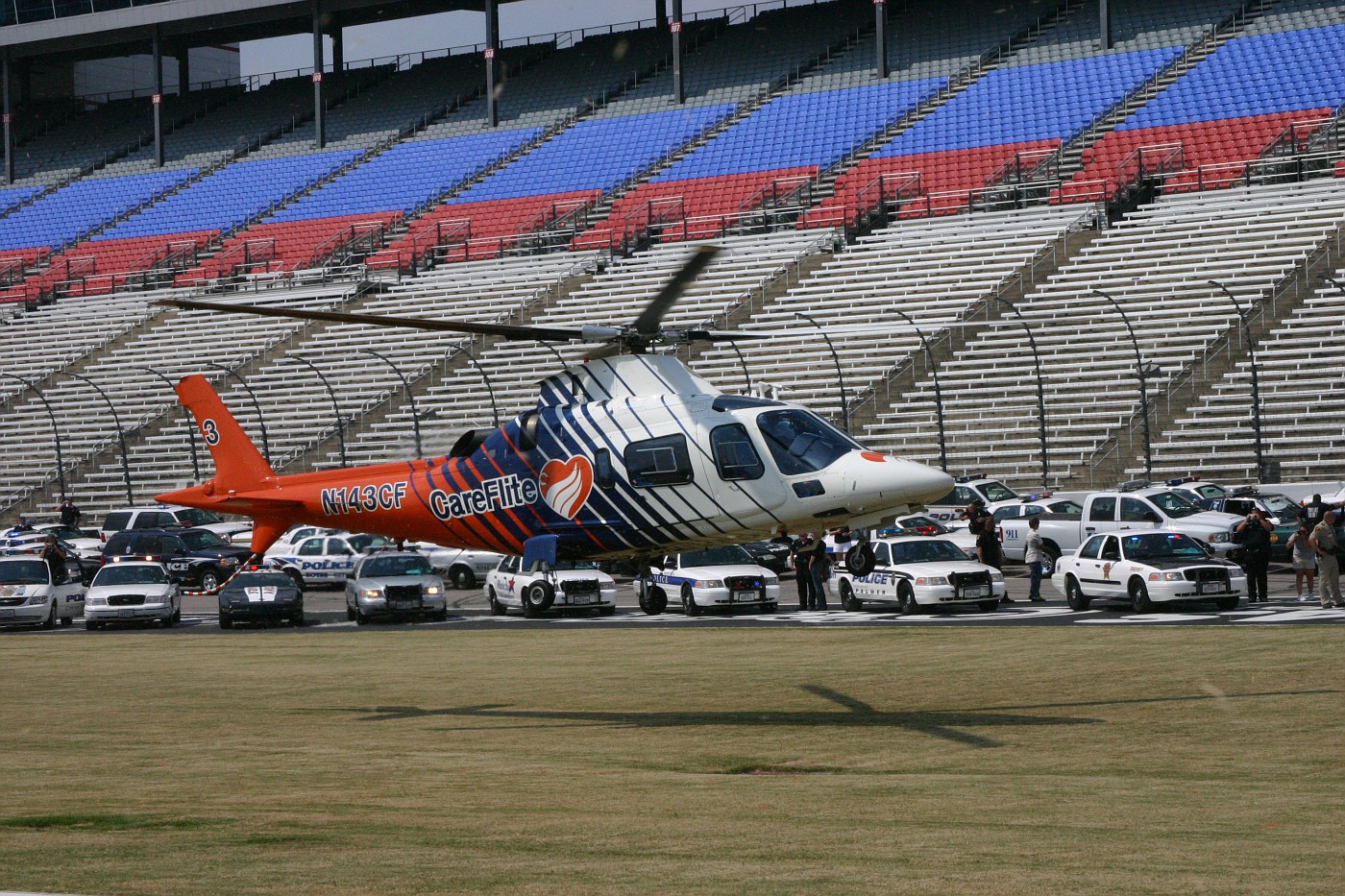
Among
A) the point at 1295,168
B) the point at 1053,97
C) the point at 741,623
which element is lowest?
the point at 741,623

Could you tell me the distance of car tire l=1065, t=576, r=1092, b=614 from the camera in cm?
3192

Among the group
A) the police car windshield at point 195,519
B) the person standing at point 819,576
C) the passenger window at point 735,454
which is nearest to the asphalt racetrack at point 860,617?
the person standing at point 819,576

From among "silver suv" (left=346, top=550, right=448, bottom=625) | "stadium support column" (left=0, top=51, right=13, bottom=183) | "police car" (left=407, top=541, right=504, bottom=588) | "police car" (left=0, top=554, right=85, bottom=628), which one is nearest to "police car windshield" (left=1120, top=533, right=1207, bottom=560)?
"silver suv" (left=346, top=550, right=448, bottom=625)

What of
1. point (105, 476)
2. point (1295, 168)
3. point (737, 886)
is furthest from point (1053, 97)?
point (737, 886)

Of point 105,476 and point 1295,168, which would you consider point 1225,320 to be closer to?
point 1295,168

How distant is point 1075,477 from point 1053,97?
878 inches

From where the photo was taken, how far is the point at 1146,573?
30781 millimetres

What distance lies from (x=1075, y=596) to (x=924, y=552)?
10.2ft

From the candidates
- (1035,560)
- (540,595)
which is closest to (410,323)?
(540,595)

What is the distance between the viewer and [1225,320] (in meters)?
47.3

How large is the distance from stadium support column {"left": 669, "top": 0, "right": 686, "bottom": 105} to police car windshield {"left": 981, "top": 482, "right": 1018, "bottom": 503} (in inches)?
1276

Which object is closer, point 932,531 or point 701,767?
point 701,767

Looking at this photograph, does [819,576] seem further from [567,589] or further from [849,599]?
[567,589]

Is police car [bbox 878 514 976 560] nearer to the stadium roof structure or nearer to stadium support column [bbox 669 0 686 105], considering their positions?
stadium support column [bbox 669 0 686 105]
